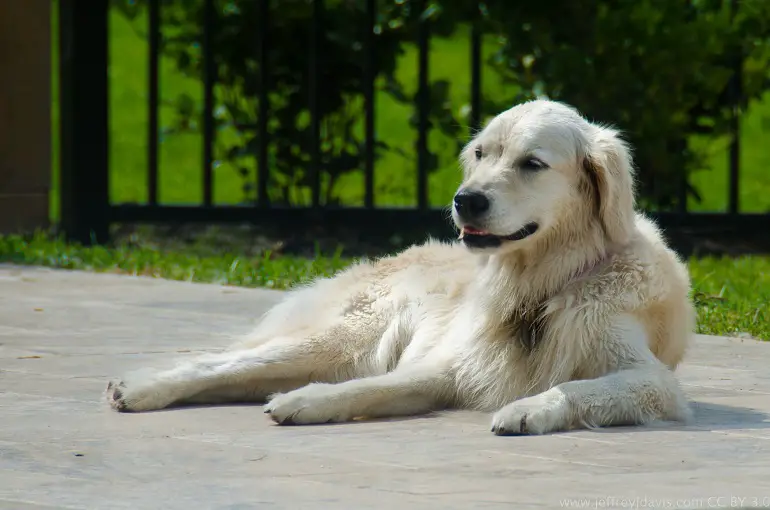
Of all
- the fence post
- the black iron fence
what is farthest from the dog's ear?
the fence post

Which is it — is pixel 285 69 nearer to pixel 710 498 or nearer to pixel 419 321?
pixel 419 321

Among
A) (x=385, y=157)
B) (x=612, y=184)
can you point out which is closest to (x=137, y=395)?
(x=612, y=184)

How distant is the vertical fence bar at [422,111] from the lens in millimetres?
9359

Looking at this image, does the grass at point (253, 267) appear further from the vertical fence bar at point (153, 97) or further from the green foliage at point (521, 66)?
the green foliage at point (521, 66)

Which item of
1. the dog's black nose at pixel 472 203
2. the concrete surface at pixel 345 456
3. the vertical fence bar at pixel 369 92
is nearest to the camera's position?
the concrete surface at pixel 345 456

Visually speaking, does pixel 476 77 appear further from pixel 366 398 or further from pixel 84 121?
pixel 366 398

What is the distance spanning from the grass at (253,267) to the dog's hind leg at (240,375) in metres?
2.35

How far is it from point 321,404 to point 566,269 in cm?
97

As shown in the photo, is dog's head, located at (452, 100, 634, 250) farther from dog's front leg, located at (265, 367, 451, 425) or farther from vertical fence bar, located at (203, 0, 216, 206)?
vertical fence bar, located at (203, 0, 216, 206)

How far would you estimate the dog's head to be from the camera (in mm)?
4410

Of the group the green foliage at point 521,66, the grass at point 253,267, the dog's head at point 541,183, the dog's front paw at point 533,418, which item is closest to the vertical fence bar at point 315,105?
the green foliage at point 521,66

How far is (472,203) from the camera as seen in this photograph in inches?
173

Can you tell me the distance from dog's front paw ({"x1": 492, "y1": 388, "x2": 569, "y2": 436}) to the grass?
2.71 meters

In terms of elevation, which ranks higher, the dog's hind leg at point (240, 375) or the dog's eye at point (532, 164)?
the dog's eye at point (532, 164)
